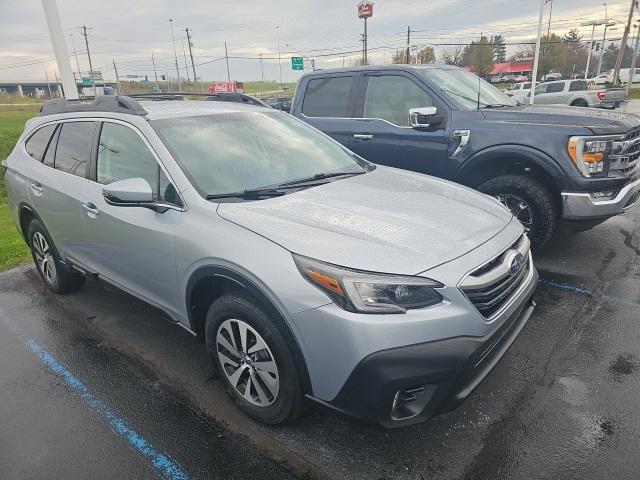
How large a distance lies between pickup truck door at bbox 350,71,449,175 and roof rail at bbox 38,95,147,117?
2.96 m

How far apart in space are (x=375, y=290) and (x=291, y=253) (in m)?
0.44

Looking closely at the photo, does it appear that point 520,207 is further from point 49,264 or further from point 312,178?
point 49,264

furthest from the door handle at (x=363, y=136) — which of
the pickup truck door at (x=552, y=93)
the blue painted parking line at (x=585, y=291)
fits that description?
the pickup truck door at (x=552, y=93)

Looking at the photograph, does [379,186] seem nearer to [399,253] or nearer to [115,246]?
[399,253]

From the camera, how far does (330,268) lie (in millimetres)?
2105

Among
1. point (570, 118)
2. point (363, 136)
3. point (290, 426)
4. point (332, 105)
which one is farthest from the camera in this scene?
point (332, 105)

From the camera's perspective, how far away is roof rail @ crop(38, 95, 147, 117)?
10.4 ft

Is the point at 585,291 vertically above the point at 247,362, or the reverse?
the point at 247,362

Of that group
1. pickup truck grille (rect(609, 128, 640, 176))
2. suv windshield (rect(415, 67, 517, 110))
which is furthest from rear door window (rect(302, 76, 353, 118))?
pickup truck grille (rect(609, 128, 640, 176))

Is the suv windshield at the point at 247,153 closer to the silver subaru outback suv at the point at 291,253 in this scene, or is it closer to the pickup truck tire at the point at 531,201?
the silver subaru outback suv at the point at 291,253

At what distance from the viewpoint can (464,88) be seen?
5410mm

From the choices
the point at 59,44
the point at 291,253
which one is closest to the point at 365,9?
the point at 59,44

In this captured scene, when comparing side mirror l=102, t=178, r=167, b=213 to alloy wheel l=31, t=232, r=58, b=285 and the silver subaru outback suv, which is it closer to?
the silver subaru outback suv

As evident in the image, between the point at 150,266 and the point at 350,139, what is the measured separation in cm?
340
